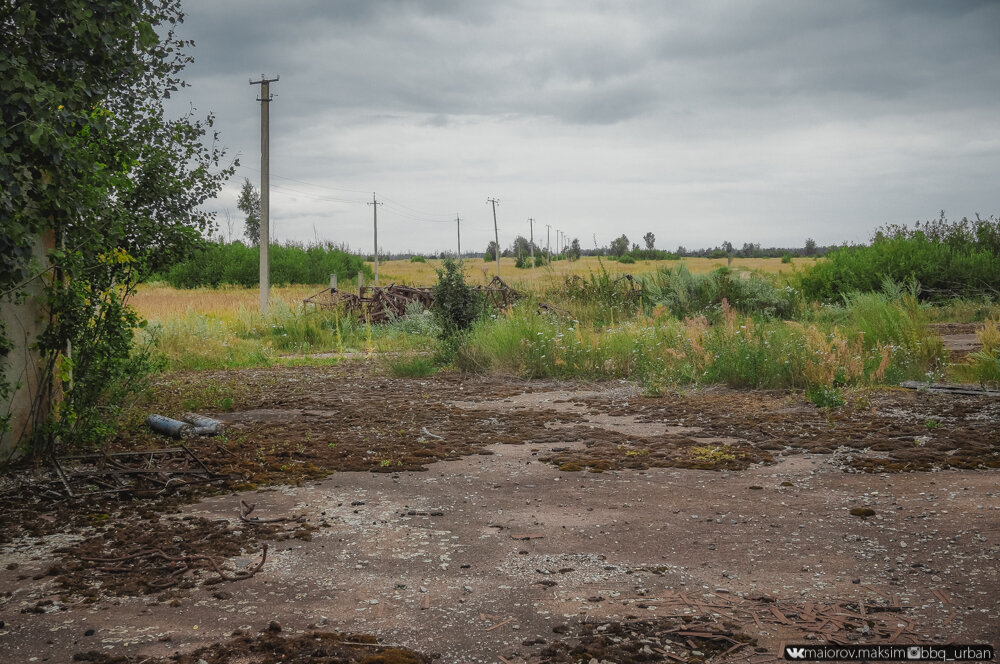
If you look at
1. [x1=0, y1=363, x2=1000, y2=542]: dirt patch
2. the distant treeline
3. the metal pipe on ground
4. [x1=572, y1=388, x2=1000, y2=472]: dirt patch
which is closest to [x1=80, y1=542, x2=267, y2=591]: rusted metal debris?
[x1=0, y1=363, x2=1000, y2=542]: dirt patch

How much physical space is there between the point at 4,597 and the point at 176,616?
33.8 inches

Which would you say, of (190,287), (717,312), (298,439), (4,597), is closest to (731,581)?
(4,597)

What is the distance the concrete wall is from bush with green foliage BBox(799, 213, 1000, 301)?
16172mm

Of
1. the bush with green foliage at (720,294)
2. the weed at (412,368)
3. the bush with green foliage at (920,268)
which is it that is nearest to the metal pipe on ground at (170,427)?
the weed at (412,368)

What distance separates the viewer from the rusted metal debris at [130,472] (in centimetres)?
500

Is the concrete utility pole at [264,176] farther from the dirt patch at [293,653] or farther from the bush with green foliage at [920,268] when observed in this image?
the dirt patch at [293,653]

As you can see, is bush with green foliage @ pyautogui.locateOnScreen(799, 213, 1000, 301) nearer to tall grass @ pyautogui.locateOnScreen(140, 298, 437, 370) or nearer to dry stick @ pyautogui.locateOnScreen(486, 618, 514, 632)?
tall grass @ pyautogui.locateOnScreen(140, 298, 437, 370)

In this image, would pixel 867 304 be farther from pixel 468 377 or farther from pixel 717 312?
pixel 468 377

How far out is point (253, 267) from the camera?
41.3 m

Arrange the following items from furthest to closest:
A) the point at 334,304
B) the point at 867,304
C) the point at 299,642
Answer: the point at 334,304, the point at 867,304, the point at 299,642

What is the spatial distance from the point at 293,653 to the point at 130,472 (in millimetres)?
2858

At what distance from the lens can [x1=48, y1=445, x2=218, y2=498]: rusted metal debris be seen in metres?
5.00

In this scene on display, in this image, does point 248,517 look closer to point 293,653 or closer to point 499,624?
point 293,653

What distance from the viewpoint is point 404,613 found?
10.5 ft
